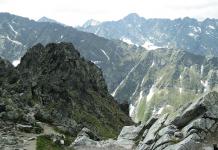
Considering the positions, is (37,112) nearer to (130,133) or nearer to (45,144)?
(130,133)

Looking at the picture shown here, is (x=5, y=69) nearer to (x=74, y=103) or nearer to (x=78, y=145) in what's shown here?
(x=74, y=103)

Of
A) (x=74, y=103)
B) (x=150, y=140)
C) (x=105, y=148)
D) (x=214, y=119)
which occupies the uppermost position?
(x=214, y=119)

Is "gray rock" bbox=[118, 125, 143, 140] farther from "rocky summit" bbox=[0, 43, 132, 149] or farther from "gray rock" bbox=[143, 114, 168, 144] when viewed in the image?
"gray rock" bbox=[143, 114, 168, 144]

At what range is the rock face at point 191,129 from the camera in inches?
1451

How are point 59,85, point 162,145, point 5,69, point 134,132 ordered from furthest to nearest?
point 59,85, point 5,69, point 134,132, point 162,145

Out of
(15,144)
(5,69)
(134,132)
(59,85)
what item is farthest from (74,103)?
(15,144)

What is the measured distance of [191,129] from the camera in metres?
38.4

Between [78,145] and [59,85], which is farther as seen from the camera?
[59,85]

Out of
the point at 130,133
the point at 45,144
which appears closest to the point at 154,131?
the point at 45,144

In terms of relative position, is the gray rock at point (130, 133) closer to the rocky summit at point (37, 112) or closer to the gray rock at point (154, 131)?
the rocky summit at point (37, 112)

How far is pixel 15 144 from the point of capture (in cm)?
4600

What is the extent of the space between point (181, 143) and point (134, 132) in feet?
78.6

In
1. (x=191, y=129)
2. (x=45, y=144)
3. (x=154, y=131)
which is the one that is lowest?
(x=45, y=144)

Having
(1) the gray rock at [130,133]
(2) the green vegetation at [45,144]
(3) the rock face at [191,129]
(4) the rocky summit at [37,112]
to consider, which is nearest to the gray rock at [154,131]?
(3) the rock face at [191,129]
